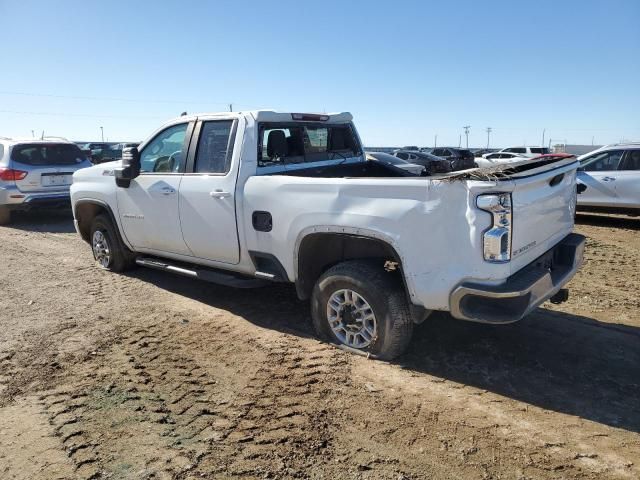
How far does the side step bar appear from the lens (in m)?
4.68

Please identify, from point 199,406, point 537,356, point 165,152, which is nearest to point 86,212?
point 165,152

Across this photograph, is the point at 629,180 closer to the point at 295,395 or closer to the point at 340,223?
the point at 340,223

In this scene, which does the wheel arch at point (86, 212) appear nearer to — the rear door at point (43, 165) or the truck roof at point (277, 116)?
the truck roof at point (277, 116)

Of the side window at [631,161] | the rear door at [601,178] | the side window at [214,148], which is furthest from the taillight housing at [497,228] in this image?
the side window at [631,161]

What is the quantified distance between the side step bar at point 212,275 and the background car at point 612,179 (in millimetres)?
8026

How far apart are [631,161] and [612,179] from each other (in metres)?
0.51

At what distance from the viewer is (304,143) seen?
17.3 feet

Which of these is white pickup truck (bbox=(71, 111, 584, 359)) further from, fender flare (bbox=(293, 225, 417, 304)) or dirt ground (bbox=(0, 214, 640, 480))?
dirt ground (bbox=(0, 214, 640, 480))

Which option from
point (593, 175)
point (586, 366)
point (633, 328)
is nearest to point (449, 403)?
point (586, 366)

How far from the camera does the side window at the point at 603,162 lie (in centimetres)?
1041

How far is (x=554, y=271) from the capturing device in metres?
4.02

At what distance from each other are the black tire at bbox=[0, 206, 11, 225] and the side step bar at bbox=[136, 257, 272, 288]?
657 centimetres

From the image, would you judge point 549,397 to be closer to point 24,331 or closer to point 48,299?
point 24,331

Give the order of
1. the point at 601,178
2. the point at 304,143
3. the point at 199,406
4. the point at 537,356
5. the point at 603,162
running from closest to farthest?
1. the point at 199,406
2. the point at 537,356
3. the point at 304,143
4. the point at 601,178
5. the point at 603,162
